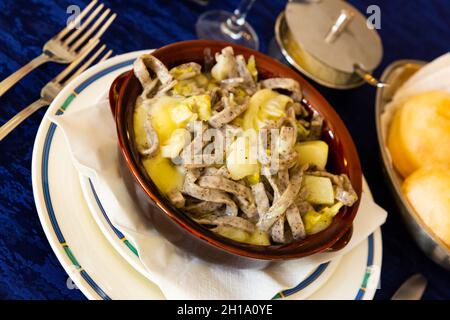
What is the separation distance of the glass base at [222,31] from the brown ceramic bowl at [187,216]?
505 millimetres

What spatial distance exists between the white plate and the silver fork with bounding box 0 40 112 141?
0.25ft

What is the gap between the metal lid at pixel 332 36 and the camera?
5.98ft

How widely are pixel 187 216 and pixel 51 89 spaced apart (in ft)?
2.11

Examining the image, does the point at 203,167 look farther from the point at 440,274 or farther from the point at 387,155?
the point at 440,274

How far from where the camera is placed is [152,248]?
3.83 ft

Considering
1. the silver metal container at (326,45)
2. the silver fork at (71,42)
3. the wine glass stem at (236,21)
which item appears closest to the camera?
→ the silver fork at (71,42)

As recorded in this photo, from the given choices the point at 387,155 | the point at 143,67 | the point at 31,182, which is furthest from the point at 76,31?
the point at 387,155

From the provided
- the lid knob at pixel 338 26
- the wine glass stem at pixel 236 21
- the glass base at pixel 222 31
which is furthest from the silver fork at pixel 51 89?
the lid knob at pixel 338 26

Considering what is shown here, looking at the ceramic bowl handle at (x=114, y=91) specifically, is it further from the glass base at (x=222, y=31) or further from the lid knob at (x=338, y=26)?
the lid knob at (x=338, y=26)

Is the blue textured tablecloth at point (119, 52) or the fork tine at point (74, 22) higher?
the fork tine at point (74, 22)

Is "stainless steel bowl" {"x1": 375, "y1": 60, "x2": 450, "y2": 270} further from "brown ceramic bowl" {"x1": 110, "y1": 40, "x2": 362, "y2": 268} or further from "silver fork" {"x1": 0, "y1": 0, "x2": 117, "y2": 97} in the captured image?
"silver fork" {"x1": 0, "y1": 0, "x2": 117, "y2": 97}

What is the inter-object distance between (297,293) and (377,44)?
124 centimetres

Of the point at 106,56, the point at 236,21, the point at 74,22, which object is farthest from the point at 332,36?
the point at 74,22

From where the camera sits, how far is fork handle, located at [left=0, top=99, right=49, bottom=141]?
1.30 m
